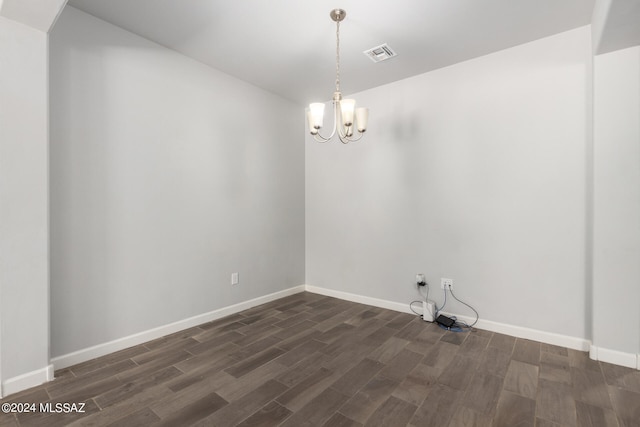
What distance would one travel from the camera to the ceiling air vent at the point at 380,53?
9.10 feet

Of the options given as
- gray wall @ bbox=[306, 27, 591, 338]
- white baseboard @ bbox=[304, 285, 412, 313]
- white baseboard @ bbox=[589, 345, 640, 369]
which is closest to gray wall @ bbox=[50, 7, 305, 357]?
white baseboard @ bbox=[304, 285, 412, 313]

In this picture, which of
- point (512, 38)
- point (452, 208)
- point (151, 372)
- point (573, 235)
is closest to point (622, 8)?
point (512, 38)

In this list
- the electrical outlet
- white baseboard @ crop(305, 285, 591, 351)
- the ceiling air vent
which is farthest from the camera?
the electrical outlet

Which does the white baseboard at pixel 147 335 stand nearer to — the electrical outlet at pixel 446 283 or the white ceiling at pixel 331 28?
the electrical outlet at pixel 446 283

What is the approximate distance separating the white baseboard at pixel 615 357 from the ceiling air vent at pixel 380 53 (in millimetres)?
2958

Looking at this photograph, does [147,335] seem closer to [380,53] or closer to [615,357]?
[380,53]

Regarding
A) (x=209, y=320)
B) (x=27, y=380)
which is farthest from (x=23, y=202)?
(x=209, y=320)

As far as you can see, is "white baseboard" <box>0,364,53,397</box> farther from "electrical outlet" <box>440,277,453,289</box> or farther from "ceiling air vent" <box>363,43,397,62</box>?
"ceiling air vent" <box>363,43,397,62</box>

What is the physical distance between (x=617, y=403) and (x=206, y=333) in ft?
9.93

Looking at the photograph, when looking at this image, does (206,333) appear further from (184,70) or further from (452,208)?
(452,208)

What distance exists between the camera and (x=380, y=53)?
9.41 ft

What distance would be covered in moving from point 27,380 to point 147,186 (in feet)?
5.05

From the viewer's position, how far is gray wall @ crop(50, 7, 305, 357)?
2.26 meters

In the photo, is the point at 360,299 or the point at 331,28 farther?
the point at 360,299
